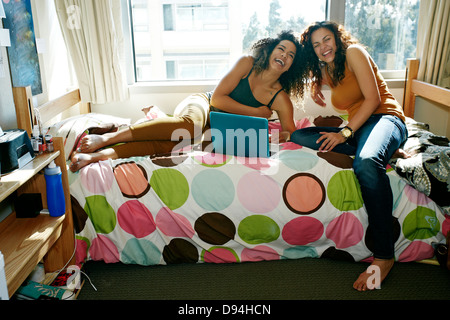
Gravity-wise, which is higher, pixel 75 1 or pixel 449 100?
pixel 75 1

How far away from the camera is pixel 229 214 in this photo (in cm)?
183

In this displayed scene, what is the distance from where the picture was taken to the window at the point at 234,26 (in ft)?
9.66

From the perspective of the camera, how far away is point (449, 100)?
2250 mm

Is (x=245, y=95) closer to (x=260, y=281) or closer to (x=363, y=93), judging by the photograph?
(x=363, y=93)

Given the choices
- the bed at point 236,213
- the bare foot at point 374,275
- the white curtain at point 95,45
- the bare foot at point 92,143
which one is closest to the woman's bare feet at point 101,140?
the bare foot at point 92,143

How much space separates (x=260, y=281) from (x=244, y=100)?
1.11 meters

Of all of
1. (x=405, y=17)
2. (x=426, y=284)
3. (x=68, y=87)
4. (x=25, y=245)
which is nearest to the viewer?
(x=25, y=245)

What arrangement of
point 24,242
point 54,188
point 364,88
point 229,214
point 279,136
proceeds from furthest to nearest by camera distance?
point 279,136, point 364,88, point 229,214, point 54,188, point 24,242

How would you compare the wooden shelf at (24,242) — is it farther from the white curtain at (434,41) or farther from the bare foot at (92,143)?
the white curtain at (434,41)

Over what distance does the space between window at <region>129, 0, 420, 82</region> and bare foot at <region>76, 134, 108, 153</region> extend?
1174 mm

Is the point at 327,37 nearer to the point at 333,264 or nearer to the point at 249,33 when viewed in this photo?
the point at 249,33

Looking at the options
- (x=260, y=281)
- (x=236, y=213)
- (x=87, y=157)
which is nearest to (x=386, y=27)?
(x=236, y=213)
